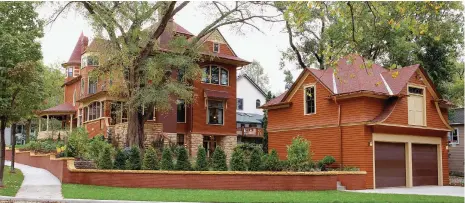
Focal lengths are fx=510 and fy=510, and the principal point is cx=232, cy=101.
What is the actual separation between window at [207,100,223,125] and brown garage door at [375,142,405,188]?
14.5m

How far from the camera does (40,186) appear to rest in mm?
18812

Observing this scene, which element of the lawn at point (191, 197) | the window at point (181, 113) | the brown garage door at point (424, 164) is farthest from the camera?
the window at point (181, 113)

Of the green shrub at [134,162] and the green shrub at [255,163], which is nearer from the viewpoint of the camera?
the green shrub at [134,162]

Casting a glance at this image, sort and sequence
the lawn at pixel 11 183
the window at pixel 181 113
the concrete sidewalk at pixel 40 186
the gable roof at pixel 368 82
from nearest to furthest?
the concrete sidewalk at pixel 40 186
the lawn at pixel 11 183
the gable roof at pixel 368 82
the window at pixel 181 113

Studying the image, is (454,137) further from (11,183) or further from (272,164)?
(11,183)

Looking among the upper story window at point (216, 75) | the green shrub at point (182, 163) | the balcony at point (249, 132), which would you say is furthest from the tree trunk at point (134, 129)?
the balcony at point (249, 132)

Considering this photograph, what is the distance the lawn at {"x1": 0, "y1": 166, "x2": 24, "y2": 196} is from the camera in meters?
16.4

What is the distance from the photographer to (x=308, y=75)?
1041 inches

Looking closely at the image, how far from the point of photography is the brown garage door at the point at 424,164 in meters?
25.5

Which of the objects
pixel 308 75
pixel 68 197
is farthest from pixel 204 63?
pixel 68 197

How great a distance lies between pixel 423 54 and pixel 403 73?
9.24 m

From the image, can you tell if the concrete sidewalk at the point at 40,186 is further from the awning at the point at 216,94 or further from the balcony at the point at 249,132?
the balcony at the point at 249,132

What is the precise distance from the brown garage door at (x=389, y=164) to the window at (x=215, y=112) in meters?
14.5

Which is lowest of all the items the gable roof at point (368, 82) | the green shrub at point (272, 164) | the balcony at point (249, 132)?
the green shrub at point (272, 164)
